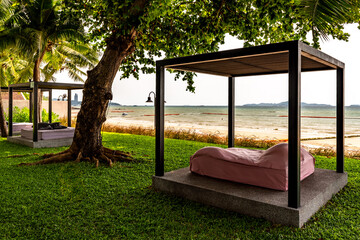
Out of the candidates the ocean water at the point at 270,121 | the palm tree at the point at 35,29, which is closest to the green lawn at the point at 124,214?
the palm tree at the point at 35,29

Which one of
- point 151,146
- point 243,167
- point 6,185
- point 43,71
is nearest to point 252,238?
point 243,167

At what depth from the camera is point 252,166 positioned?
4.05 m

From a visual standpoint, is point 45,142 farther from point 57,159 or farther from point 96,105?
point 96,105

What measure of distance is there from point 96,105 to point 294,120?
5181 mm

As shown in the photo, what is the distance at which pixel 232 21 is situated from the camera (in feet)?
21.9

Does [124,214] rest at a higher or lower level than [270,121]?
lower

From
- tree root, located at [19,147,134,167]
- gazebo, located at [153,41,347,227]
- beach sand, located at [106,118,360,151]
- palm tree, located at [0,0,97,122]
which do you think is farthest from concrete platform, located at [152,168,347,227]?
beach sand, located at [106,118,360,151]

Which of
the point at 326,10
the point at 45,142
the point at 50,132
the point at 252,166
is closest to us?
the point at 252,166

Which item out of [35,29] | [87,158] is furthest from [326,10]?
[35,29]

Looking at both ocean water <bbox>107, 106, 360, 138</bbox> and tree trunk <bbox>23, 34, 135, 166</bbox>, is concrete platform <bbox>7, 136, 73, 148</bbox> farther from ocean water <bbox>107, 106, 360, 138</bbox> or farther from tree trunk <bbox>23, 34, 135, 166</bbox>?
ocean water <bbox>107, 106, 360, 138</bbox>

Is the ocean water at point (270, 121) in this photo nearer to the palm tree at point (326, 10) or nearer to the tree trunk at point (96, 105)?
the palm tree at point (326, 10)

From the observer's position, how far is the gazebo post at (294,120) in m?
3.22

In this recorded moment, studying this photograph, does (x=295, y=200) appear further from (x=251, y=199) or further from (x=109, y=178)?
(x=109, y=178)

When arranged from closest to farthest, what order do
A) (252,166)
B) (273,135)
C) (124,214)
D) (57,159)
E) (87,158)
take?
(124,214), (252,166), (57,159), (87,158), (273,135)
